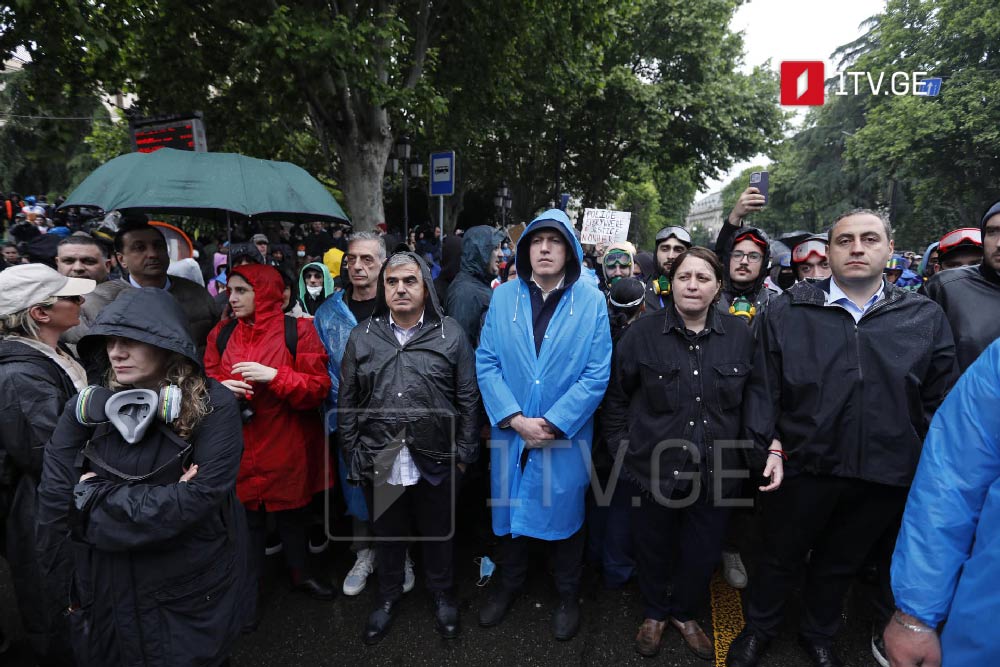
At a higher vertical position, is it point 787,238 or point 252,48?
point 252,48

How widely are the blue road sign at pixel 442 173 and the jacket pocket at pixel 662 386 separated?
22.6 ft

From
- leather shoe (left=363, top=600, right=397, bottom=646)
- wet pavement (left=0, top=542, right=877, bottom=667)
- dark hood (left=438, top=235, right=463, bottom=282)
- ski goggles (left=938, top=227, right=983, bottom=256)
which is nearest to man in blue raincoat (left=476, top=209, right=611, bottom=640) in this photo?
wet pavement (left=0, top=542, right=877, bottom=667)

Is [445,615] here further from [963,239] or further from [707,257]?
[963,239]

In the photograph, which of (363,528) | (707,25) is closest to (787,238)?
(363,528)

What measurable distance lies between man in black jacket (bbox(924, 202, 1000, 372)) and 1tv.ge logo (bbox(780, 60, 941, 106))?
8824 millimetres

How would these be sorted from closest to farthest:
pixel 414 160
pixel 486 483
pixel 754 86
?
pixel 486 483 → pixel 414 160 → pixel 754 86

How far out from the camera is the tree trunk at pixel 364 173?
10219 mm

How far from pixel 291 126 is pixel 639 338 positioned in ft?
39.4

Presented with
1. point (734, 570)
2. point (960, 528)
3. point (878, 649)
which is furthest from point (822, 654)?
point (960, 528)

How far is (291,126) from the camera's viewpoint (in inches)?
476

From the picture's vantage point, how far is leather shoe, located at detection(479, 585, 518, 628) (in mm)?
2832

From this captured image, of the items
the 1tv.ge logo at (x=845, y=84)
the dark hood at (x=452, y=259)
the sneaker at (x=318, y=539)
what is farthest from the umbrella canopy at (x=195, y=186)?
the 1tv.ge logo at (x=845, y=84)

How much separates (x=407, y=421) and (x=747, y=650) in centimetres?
201

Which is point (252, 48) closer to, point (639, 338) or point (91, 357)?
point (91, 357)
